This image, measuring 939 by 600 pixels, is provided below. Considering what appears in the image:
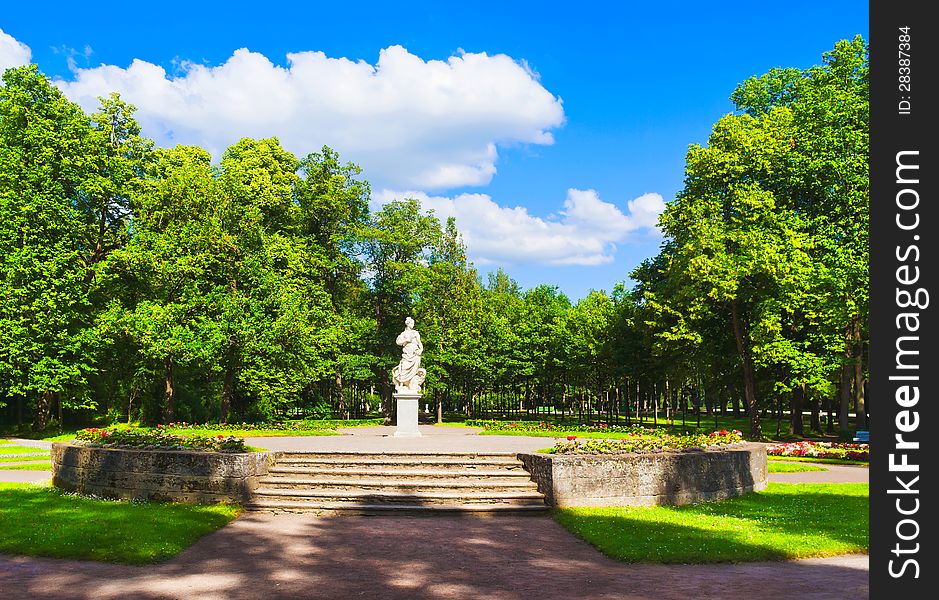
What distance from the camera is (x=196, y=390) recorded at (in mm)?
40469

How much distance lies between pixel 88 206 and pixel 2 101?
6030mm

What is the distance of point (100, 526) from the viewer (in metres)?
10.7

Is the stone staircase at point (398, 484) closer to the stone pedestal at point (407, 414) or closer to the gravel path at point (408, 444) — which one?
the gravel path at point (408, 444)

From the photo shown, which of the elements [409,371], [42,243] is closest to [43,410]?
[42,243]

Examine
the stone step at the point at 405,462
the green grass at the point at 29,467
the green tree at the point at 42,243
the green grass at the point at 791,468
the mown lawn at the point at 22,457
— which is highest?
the green tree at the point at 42,243

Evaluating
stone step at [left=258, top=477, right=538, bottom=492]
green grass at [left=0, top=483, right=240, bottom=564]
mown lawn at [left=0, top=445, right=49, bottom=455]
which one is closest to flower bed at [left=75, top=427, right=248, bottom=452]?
stone step at [left=258, top=477, right=538, bottom=492]

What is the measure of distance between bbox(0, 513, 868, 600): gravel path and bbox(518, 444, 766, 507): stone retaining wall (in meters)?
2.31

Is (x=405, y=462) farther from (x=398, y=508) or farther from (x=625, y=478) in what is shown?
(x=625, y=478)

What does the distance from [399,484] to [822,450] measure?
17.8 meters

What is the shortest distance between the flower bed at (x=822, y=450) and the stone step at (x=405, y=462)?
12.7 metres

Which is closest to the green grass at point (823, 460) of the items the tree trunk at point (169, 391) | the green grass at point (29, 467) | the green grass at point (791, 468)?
the green grass at point (791, 468)

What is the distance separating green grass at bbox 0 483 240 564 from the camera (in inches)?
371

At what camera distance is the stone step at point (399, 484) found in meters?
13.7

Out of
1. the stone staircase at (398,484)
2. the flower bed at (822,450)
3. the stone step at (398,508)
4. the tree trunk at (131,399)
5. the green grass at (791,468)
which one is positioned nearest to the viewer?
the stone step at (398,508)
